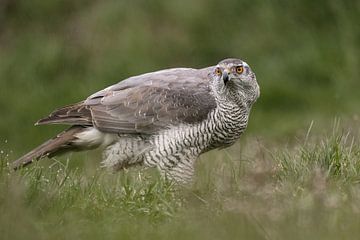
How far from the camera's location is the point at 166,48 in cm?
1301

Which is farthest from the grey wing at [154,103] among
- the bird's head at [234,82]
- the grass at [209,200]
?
the grass at [209,200]

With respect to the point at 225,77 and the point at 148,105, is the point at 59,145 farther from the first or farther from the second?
the point at 225,77

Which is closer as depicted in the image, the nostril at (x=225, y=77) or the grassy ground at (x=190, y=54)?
the nostril at (x=225, y=77)

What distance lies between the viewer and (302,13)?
42.3 ft

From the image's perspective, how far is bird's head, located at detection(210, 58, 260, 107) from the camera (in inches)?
291

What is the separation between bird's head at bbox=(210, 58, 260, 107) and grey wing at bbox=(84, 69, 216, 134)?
0.12m

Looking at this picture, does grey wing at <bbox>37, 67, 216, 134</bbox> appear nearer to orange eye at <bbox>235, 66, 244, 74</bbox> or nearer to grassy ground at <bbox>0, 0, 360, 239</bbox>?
orange eye at <bbox>235, 66, 244, 74</bbox>

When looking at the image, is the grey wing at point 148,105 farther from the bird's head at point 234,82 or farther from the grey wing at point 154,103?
the bird's head at point 234,82

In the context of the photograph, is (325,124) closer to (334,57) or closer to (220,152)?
(220,152)

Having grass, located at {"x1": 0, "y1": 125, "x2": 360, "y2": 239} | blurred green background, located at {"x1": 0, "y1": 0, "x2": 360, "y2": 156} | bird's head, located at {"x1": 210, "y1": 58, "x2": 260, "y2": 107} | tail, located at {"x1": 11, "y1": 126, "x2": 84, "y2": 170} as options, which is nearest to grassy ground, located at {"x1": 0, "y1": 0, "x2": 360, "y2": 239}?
blurred green background, located at {"x1": 0, "y1": 0, "x2": 360, "y2": 156}

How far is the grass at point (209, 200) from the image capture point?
4.86m

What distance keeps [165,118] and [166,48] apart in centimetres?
540

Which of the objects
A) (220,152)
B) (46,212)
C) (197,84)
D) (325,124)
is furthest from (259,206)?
(325,124)

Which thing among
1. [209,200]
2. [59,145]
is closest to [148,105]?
[59,145]
